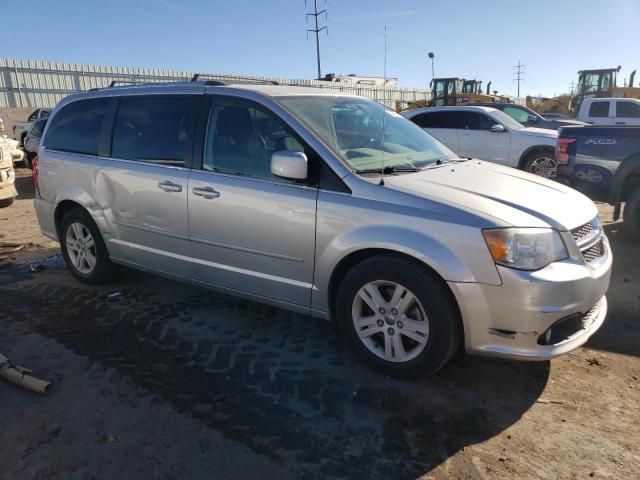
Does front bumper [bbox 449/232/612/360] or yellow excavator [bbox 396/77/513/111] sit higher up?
yellow excavator [bbox 396/77/513/111]

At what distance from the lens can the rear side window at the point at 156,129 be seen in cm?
410

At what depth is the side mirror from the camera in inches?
130

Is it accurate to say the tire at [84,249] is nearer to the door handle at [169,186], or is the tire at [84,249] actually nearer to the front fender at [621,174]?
the door handle at [169,186]

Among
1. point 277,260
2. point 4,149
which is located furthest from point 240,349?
point 4,149

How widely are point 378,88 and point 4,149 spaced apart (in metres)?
28.3

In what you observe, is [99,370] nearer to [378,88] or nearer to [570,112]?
[570,112]

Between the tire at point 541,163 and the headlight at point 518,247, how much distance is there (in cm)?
842

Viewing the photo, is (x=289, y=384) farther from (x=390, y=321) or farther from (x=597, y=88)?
(x=597, y=88)

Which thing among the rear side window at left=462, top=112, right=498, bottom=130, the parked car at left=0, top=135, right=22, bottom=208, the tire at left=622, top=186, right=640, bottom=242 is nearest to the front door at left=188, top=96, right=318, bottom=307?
the tire at left=622, top=186, right=640, bottom=242

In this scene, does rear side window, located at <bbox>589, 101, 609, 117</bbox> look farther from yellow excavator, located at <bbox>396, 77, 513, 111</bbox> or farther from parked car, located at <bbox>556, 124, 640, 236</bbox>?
parked car, located at <bbox>556, 124, 640, 236</bbox>

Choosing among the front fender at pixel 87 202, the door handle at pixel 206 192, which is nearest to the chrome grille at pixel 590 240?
the door handle at pixel 206 192

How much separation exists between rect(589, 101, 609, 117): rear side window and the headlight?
50.4ft

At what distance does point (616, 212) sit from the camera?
6258 mm

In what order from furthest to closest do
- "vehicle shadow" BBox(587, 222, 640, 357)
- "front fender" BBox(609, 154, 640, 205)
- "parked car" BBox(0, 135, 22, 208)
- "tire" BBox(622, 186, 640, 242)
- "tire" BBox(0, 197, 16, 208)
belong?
"tire" BBox(0, 197, 16, 208) < "parked car" BBox(0, 135, 22, 208) < "tire" BBox(622, 186, 640, 242) < "front fender" BBox(609, 154, 640, 205) < "vehicle shadow" BBox(587, 222, 640, 357)
